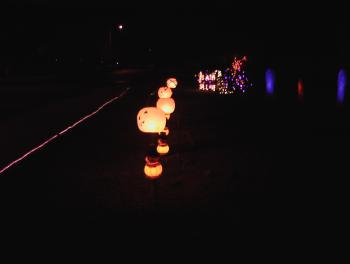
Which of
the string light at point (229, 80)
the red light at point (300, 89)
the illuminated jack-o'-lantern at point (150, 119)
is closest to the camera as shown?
the illuminated jack-o'-lantern at point (150, 119)

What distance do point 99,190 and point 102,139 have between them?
4.62m

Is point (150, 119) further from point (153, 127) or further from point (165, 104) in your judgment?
point (165, 104)

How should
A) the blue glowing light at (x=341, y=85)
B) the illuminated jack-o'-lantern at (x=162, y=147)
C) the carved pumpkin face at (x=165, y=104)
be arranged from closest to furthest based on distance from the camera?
the illuminated jack-o'-lantern at (x=162, y=147), the carved pumpkin face at (x=165, y=104), the blue glowing light at (x=341, y=85)

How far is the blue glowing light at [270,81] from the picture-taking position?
20.7 metres

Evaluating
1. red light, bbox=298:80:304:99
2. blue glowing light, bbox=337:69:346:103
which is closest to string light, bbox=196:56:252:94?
red light, bbox=298:80:304:99

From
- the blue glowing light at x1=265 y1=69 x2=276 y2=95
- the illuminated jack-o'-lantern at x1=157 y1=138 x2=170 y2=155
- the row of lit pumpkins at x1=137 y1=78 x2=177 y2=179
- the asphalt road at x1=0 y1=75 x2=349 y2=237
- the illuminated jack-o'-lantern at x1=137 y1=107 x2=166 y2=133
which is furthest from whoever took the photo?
the blue glowing light at x1=265 y1=69 x2=276 y2=95

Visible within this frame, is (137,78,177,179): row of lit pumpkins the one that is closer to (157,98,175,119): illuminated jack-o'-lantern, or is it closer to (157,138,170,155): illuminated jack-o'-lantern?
(157,138,170,155): illuminated jack-o'-lantern

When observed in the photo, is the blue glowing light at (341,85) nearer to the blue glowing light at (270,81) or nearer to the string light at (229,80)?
the blue glowing light at (270,81)

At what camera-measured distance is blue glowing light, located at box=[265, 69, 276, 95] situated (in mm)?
20675

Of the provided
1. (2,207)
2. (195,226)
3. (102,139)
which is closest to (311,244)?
(195,226)

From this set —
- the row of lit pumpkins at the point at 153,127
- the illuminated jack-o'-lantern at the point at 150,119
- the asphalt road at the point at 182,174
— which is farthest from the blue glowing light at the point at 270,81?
the illuminated jack-o'-lantern at the point at 150,119

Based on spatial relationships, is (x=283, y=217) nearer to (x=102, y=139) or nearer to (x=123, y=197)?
(x=123, y=197)

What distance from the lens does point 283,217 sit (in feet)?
18.7

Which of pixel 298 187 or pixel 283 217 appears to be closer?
pixel 283 217
